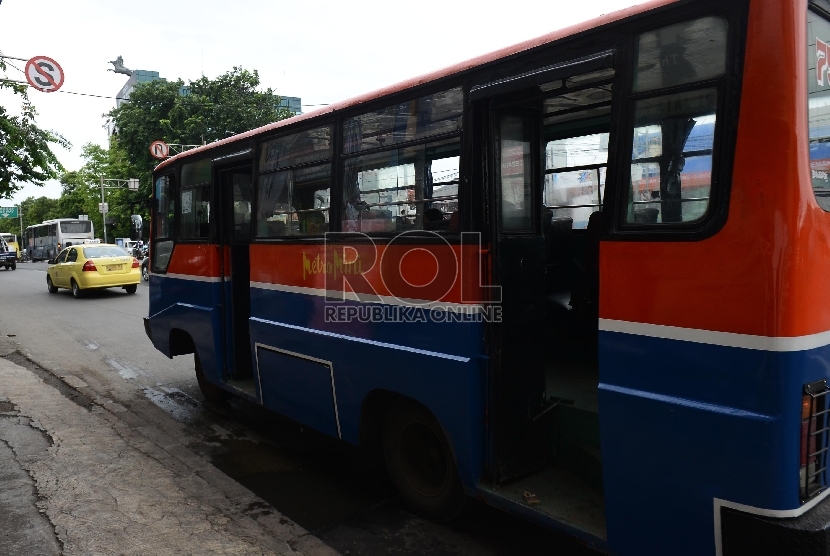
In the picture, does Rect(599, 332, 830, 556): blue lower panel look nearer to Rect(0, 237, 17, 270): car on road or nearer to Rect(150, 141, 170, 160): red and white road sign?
Rect(150, 141, 170, 160): red and white road sign

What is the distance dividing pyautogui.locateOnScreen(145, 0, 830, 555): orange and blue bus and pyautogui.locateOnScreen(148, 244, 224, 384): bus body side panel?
47mm

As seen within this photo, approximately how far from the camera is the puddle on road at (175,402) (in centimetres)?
667

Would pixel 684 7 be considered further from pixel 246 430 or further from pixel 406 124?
pixel 246 430

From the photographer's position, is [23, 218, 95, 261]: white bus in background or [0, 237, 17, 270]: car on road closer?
[0, 237, 17, 270]: car on road

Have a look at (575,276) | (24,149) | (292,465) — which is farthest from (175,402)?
(24,149)

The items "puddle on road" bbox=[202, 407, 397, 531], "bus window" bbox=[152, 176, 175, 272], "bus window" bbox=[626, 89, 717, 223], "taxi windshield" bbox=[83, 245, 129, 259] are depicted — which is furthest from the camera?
"taxi windshield" bbox=[83, 245, 129, 259]

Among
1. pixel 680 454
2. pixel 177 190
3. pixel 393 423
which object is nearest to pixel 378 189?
pixel 393 423

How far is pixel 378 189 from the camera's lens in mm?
4172

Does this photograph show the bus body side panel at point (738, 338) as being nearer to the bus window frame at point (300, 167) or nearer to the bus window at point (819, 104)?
the bus window at point (819, 104)

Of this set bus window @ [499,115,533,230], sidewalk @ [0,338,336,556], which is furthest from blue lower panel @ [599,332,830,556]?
sidewalk @ [0,338,336,556]

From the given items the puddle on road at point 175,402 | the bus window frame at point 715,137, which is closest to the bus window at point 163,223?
the puddle on road at point 175,402

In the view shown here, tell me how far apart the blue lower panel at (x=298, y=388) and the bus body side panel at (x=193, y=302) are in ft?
3.43

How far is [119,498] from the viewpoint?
4.45 meters

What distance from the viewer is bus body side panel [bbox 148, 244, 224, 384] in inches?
247
